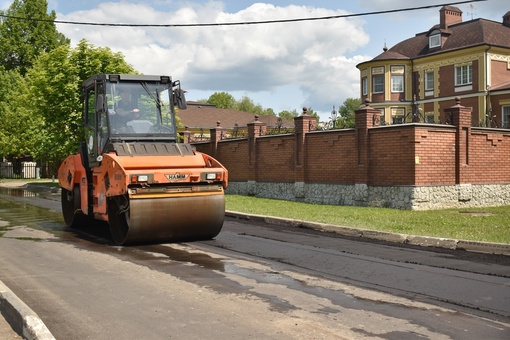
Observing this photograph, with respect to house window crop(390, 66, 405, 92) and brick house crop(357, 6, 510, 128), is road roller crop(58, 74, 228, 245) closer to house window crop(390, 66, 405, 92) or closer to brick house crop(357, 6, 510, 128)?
brick house crop(357, 6, 510, 128)

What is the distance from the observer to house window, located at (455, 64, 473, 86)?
44.4m

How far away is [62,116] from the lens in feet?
108

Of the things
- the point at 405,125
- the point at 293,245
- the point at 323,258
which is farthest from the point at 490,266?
the point at 405,125

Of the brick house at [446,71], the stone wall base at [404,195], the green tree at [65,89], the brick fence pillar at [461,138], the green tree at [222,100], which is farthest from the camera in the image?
the green tree at [222,100]

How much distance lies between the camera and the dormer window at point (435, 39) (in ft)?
158

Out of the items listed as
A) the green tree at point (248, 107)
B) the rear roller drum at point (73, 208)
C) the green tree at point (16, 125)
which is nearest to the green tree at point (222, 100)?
the green tree at point (248, 107)

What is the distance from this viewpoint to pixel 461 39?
45969 millimetres

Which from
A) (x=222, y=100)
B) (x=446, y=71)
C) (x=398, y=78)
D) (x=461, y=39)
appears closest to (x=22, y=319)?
(x=446, y=71)

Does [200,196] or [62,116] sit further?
[62,116]

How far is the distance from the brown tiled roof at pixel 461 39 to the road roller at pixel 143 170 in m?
36.4

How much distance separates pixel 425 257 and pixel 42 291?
254 inches

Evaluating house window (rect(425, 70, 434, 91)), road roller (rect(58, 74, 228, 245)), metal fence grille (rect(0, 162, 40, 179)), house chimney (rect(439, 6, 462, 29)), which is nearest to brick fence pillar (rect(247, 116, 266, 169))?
road roller (rect(58, 74, 228, 245))

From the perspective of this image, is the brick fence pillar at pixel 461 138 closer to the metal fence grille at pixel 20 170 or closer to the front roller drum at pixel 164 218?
the front roller drum at pixel 164 218

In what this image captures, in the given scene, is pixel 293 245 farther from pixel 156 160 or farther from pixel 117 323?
pixel 117 323
